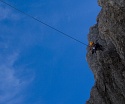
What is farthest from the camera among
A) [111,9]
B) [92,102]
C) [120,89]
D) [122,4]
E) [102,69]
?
[92,102]

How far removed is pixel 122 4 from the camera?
116ft

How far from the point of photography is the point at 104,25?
1640 inches

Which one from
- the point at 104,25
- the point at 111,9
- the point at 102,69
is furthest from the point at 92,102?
the point at 111,9

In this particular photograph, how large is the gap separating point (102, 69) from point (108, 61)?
2.68 meters

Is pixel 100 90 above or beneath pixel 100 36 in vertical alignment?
beneath

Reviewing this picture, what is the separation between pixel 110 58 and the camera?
4609cm

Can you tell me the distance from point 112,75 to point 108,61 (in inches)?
100

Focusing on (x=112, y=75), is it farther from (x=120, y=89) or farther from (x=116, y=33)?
(x=116, y=33)

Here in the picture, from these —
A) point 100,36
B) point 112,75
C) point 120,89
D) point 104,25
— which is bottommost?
point 120,89

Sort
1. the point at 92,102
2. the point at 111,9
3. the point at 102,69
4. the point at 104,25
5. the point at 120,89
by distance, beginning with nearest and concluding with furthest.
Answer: the point at 111,9, the point at 104,25, the point at 120,89, the point at 102,69, the point at 92,102

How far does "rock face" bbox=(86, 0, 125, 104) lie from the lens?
37.6 m

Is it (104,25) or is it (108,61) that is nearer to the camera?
(104,25)

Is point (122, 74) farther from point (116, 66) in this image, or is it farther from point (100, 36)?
point (100, 36)

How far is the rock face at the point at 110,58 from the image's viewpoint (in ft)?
123
